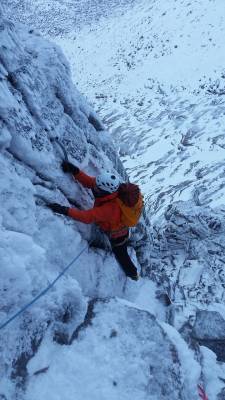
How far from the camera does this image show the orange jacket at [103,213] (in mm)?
5238

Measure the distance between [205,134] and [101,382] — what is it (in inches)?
423

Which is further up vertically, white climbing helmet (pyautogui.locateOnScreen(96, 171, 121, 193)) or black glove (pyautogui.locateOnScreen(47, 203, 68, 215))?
black glove (pyautogui.locateOnScreen(47, 203, 68, 215))

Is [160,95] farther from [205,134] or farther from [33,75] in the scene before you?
[33,75]

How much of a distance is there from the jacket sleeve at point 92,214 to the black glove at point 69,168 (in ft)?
2.24

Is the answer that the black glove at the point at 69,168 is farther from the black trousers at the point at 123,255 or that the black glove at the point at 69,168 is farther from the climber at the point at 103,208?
the black trousers at the point at 123,255

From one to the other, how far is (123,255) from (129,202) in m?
1.12

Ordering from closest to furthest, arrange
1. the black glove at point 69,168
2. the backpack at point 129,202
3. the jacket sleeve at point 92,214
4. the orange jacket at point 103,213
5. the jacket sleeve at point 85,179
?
the jacket sleeve at point 92,214 < the orange jacket at point 103,213 < the backpack at point 129,202 < the black glove at point 69,168 < the jacket sleeve at point 85,179

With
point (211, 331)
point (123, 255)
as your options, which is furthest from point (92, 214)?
point (211, 331)

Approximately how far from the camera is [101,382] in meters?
3.91

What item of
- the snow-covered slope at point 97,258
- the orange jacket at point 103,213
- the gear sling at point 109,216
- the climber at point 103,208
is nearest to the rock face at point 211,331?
the snow-covered slope at point 97,258

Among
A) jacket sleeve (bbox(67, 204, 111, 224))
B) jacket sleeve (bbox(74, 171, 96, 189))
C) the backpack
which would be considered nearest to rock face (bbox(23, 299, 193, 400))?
jacket sleeve (bbox(67, 204, 111, 224))

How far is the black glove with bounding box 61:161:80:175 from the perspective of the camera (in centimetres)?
565

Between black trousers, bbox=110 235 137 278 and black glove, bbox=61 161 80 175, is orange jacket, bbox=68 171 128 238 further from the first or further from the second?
black trousers, bbox=110 235 137 278

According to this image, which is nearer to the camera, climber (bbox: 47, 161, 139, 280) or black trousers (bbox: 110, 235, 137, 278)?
climber (bbox: 47, 161, 139, 280)
